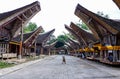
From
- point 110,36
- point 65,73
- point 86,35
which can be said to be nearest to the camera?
point 65,73

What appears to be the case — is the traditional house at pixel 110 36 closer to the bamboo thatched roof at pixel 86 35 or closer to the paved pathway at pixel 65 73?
the paved pathway at pixel 65 73

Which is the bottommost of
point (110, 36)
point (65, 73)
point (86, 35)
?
point (65, 73)

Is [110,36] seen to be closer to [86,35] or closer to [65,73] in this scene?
[65,73]

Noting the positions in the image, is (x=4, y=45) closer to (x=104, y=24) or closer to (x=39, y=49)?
(x=104, y=24)

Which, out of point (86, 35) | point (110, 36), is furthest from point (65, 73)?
point (86, 35)

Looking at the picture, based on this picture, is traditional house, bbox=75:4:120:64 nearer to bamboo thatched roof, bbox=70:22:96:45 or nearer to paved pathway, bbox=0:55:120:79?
paved pathway, bbox=0:55:120:79

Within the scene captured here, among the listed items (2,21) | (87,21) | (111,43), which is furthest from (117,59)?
(2,21)

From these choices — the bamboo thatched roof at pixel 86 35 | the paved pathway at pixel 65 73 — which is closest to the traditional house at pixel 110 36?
the paved pathway at pixel 65 73

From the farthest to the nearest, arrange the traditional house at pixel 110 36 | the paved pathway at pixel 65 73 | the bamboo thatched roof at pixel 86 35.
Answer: the bamboo thatched roof at pixel 86 35 < the traditional house at pixel 110 36 < the paved pathway at pixel 65 73

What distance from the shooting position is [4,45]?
40.2 metres

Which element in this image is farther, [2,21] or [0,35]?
[0,35]

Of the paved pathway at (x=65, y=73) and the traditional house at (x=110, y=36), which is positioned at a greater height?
the traditional house at (x=110, y=36)

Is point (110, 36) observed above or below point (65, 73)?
above

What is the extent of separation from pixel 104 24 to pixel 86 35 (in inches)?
1034
